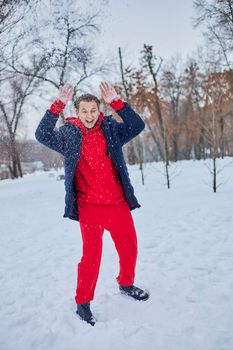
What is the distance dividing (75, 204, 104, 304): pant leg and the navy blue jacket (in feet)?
0.36

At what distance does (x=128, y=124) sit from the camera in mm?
2869

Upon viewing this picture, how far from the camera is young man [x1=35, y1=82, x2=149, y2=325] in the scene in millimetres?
2742

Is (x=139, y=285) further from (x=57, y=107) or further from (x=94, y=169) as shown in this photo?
(x=57, y=107)

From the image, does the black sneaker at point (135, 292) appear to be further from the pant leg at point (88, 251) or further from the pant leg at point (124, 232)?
the pant leg at point (88, 251)

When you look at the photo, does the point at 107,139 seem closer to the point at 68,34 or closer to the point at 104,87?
the point at 104,87

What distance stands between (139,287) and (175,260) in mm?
884

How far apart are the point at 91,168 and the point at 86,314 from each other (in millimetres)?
1258

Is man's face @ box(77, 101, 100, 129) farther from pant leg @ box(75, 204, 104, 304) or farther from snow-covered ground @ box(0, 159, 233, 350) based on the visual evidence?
snow-covered ground @ box(0, 159, 233, 350)

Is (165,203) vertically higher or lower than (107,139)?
lower

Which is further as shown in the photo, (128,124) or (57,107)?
(128,124)

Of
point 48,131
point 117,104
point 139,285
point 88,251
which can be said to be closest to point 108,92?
point 117,104

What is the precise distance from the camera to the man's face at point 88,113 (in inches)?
108

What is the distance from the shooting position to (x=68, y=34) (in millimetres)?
18922

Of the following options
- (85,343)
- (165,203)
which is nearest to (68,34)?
(165,203)
